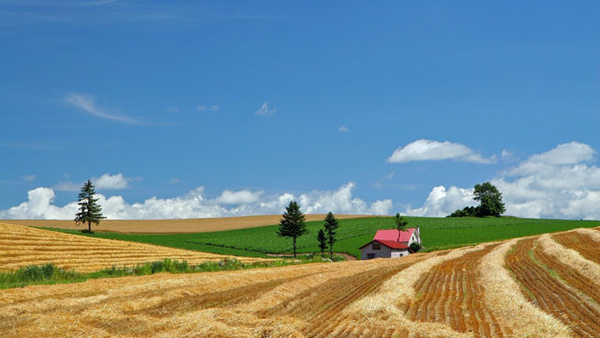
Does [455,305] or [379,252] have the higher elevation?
[455,305]

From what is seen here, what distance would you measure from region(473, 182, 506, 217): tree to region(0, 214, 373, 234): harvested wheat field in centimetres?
4791

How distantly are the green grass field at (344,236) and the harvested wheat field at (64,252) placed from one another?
27053 mm

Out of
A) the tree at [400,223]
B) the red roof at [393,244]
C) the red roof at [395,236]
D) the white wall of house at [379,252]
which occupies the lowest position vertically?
the white wall of house at [379,252]

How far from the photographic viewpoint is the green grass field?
311ft

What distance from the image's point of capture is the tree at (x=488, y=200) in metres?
169

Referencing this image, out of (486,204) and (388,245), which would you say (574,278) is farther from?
(486,204)

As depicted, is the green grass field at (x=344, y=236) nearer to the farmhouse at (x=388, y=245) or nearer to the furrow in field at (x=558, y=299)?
the farmhouse at (x=388, y=245)

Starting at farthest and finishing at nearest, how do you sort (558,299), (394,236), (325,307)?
(394,236) → (558,299) → (325,307)

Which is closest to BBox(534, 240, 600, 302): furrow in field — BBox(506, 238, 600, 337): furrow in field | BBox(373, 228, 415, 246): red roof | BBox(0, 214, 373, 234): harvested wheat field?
BBox(506, 238, 600, 337): furrow in field

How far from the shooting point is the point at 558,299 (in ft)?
74.1

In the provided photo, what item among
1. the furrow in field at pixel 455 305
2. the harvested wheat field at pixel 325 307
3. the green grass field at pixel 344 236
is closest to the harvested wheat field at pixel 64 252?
the harvested wheat field at pixel 325 307

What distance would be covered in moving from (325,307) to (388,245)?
63.8 m

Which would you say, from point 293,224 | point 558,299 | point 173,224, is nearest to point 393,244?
point 293,224

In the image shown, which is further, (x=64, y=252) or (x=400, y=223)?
(x=400, y=223)
